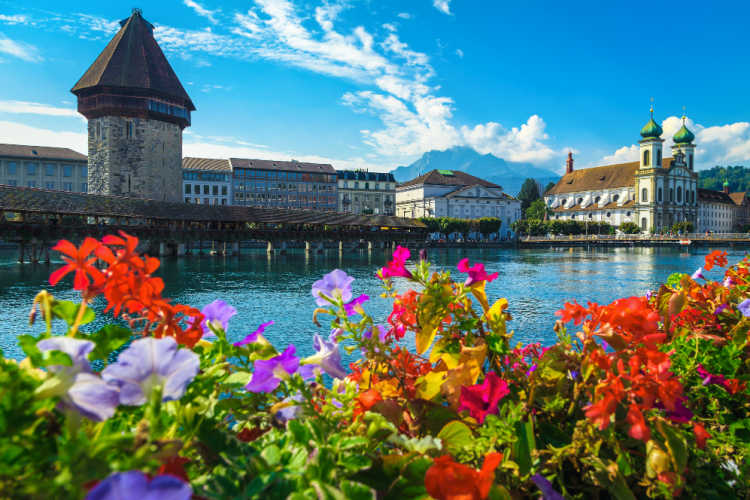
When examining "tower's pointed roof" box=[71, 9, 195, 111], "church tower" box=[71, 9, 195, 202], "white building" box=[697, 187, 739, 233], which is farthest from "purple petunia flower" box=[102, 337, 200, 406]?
"white building" box=[697, 187, 739, 233]

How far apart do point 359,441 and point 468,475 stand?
165 millimetres

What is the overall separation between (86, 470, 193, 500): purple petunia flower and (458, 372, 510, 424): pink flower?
0.64 metres

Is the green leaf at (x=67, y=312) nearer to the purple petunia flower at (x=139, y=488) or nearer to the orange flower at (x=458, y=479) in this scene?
the purple petunia flower at (x=139, y=488)

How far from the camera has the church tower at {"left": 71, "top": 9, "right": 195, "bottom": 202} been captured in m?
38.5

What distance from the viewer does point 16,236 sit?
100 ft

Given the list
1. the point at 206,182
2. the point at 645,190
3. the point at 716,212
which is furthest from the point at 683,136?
the point at 206,182

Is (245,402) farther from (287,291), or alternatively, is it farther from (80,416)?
(287,291)

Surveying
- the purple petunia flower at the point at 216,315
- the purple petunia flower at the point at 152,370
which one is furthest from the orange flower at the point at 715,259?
the purple petunia flower at the point at 152,370

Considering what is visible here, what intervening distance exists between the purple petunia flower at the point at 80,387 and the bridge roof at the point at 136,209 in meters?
34.8

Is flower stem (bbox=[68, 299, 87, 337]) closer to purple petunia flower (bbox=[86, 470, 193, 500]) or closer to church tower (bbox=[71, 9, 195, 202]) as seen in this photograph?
purple petunia flower (bbox=[86, 470, 193, 500])

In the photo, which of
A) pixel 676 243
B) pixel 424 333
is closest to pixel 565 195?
pixel 676 243

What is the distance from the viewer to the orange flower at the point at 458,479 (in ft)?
2.27

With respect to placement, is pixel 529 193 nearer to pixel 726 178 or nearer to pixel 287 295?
pixel 726 178

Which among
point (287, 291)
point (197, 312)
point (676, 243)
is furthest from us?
point (676, 243)
